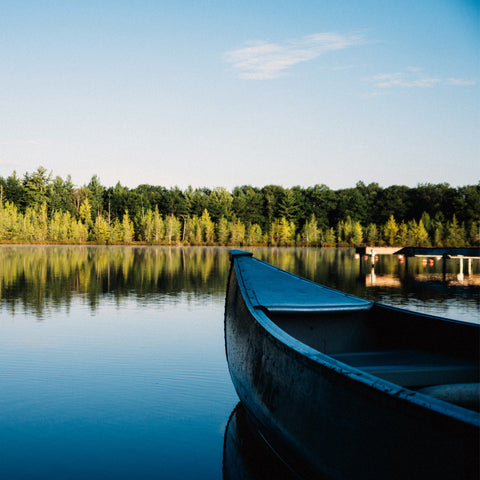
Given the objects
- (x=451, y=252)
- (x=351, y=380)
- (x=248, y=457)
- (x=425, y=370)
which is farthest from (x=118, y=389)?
(x=451, y=252)

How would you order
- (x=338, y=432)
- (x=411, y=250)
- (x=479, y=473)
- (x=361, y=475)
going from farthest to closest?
(x=411, y=250), (x=338, y=432), (x=361, y=475), (x=479, y=473)

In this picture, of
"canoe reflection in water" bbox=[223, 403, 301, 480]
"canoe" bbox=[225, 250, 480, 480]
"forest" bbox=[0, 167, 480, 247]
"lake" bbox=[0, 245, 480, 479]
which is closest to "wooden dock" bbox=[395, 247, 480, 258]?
"lake" bbox=[0, 245, 480, 479]

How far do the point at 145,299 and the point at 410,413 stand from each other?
11.7m

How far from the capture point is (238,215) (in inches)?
3351

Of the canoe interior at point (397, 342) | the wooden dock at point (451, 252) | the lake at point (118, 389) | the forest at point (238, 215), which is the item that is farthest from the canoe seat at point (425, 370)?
the forest at point (238, 215)

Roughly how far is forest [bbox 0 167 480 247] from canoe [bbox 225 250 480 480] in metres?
64.5

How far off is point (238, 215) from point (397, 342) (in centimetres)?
8026

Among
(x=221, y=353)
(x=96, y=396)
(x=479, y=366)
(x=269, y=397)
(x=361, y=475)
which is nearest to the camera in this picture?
(x=361, y=475)

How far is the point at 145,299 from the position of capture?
13.3m

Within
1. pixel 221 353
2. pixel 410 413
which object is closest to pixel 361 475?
pixel 410 413

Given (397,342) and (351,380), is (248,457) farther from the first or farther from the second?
(351,380)

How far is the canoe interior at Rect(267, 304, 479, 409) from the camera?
4.01 metres

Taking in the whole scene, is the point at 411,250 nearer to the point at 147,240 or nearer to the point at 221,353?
the point at 221,353

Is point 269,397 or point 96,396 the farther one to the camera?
point 96,396
